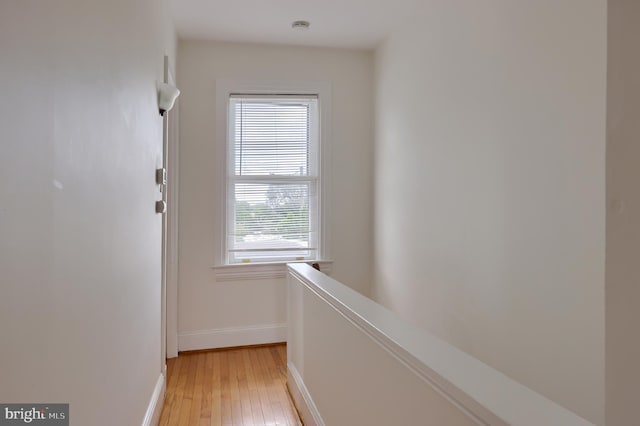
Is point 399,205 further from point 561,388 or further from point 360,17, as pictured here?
point 561,388

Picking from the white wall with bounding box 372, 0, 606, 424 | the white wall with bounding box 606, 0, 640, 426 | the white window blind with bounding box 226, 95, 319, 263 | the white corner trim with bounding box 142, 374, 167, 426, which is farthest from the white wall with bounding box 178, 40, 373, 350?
the white wall with bounding box 606, 0, 640, 426

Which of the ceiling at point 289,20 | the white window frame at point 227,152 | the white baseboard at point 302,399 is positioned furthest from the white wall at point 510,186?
the white baseboard at point 302,399

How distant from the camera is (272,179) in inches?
145

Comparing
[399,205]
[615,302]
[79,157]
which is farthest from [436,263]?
[615,302]

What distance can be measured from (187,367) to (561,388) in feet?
8.20

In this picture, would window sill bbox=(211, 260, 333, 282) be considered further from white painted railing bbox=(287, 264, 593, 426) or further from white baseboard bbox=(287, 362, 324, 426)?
white painted railing bbox=(287, 264, 593, 426)

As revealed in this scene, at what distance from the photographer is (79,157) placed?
1.10 metres

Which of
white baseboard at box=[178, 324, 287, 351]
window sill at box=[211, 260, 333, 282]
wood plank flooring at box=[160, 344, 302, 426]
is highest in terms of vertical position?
window sill at box=[211, 260, 333, 282]

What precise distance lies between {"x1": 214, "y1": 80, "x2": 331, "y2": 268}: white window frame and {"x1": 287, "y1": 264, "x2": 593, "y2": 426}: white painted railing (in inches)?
56.0

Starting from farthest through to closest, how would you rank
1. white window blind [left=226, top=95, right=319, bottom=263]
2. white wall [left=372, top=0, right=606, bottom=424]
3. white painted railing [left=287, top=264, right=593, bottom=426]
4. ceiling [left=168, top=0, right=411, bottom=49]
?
1. white window blind [left=226, top=95, right=319, bottom=263]
2. ceiling [left=168, top=0, right=411, bottom=49]
3. white wall [left=372, top=0, right=606, bottom=424]
4. white painted railing [left=287, top=264, right=593, bottom=426]

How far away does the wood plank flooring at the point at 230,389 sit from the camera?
2.35 metres

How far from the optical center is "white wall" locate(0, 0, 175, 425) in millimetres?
783

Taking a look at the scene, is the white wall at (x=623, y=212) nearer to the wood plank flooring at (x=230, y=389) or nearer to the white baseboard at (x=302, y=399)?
the white baseboard at (x=302, y=399)

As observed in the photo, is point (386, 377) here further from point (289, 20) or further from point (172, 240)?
point (289, 20)
